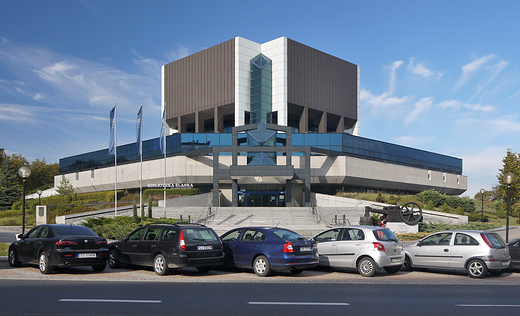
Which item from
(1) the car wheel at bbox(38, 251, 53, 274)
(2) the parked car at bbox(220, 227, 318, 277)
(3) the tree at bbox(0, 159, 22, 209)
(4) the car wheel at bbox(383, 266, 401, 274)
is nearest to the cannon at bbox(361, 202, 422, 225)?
(4) the car wheel at bbox(383, 266, 401, 274)

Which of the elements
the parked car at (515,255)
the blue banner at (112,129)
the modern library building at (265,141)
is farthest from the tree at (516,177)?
the blue banner at (112,129)

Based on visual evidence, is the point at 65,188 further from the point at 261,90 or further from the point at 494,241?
the point at 494,241

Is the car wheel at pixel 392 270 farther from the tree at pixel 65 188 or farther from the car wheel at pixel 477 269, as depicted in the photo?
the tree at pixel 65 188

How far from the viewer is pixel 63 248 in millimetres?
12273

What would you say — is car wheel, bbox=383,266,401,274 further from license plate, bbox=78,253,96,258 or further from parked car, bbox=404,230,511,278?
license plate, bbox=78,253,96,258

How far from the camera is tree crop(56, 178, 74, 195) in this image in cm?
6384

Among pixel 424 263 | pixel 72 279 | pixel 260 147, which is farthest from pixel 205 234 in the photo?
pixel 260 147

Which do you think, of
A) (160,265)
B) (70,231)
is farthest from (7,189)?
(160,265)

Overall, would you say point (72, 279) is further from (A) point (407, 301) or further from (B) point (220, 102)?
(B) point (220, 102)

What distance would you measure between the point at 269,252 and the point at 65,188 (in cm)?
6259

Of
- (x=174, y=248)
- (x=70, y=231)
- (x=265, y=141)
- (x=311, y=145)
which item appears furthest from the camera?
(x=311, y=145)

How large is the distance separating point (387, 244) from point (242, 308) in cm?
647

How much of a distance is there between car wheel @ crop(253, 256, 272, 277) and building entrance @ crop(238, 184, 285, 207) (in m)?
39.9

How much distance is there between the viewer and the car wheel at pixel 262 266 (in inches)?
484
